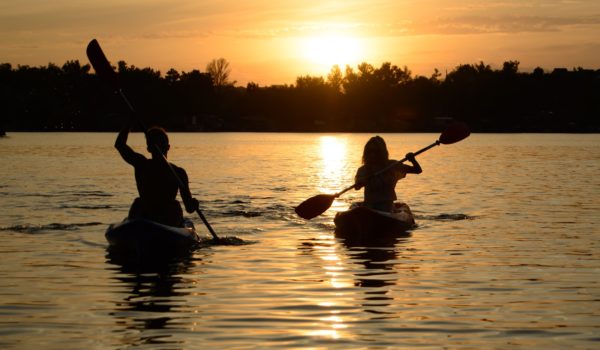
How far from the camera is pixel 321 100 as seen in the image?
15475 centimetres

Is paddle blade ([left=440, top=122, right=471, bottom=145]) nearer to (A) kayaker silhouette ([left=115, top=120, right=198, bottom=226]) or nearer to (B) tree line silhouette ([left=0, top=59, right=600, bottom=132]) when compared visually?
(A) kayaker silhouette ([left=115, top=120, right=198, bottom=226])

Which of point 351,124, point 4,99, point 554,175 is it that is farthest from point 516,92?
point 554,175

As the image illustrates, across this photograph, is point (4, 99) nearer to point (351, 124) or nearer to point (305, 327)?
point (351, 124)

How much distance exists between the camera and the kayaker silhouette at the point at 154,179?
13555 millimetres

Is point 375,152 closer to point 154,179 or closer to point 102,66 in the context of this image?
point 154,179

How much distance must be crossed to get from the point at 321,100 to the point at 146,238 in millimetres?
141817

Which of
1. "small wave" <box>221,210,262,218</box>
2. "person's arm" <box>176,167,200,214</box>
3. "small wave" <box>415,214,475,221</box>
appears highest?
"person's arm" <box>176,167,200,214</box>

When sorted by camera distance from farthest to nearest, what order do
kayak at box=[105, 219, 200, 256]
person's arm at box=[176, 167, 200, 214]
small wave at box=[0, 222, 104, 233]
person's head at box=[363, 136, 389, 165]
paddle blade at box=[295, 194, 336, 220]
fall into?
paddle blade at box=[295, 194, 336, 220], small wave at box=[0, 222, 104, 233], person's head at box=[363, 136, 389, 165], person's arm at box=[176, 167, 200, 214], kayak at box=[105, 219, 200, 256]

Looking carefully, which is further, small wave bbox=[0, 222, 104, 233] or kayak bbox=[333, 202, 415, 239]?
small wave bbox=[0, 222, 104, 233]

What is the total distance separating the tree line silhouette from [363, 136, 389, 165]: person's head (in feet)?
413

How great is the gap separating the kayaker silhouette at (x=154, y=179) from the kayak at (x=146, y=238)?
246 millimetres

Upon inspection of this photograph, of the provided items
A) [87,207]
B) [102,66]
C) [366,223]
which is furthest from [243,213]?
[102,66]

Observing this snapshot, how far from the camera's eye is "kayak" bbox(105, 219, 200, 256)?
13.5 meters

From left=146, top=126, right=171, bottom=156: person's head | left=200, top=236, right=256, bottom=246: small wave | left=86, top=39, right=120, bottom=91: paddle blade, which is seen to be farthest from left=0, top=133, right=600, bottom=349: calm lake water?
left=86, top=39, right=120, bottom=91: paddle blade
